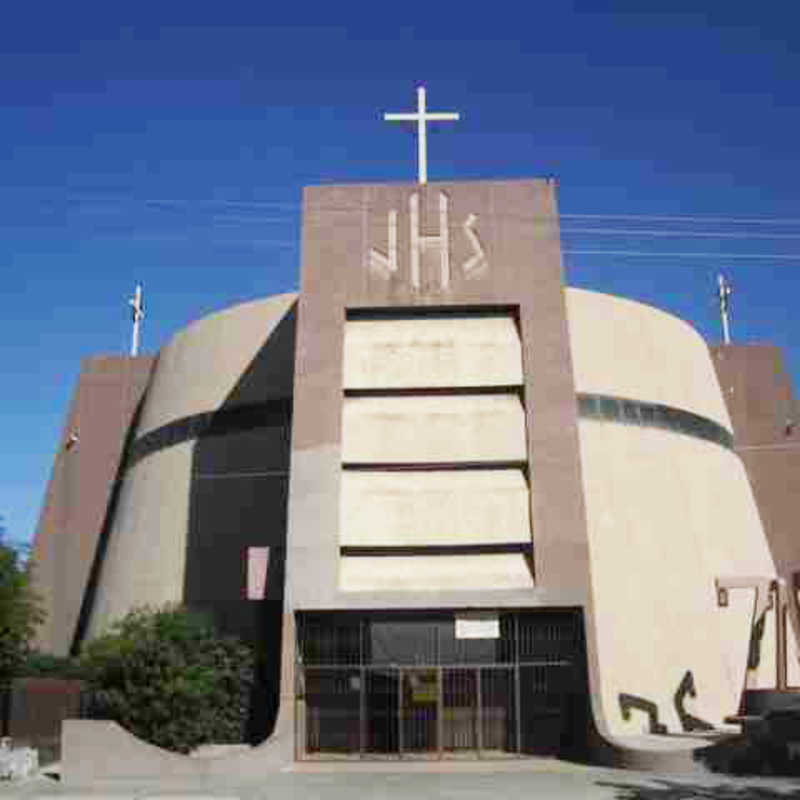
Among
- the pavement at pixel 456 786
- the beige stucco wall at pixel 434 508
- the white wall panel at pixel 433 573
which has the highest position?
the beige stucco wall at pixel 434 508

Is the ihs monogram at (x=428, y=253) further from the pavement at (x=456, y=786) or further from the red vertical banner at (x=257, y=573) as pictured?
the pavement at (x=456, y=786)

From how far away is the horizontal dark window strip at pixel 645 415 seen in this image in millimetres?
37688

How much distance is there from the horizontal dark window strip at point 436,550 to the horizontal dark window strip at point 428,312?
659cm

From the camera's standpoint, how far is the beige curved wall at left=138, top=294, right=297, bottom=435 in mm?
40844

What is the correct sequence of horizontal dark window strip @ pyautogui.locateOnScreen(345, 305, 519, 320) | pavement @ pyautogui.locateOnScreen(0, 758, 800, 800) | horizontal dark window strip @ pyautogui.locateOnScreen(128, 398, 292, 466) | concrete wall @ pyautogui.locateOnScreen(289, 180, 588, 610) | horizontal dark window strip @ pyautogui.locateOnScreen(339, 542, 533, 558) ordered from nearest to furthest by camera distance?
pavement @ pyautogui.locateOnScreen(0, 758, 800, 800)
concrete wall @ pyautogui.locateOnScreen(289, 180, 588, 610)
horizontal dark window strip @ pyautogui.locateOnScreen(339, 542, 533, 558)
horizontal dark window strip @ pyautogui.locateOnScreen(345, 305, 519, 320)
horizontal dark window strip @ pyautogui.locateOnScreen(128, 398, 292, 466)

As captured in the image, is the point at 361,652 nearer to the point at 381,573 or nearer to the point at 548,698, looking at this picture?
the point at 381,573

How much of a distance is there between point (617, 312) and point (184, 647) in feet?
58.7

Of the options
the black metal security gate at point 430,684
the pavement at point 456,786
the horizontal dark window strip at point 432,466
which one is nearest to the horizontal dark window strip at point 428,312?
the horizontal dark window strip at point 432,466

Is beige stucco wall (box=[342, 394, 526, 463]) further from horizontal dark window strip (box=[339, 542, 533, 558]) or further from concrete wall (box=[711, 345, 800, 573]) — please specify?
concrete wall (box=[711, 345, 800, 573])

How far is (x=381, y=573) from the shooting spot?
31.3 m

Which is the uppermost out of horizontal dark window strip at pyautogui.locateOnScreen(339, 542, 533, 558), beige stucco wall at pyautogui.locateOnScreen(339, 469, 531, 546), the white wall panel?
beige stucco wall at pyautogui.locateOnScreen(339, 469, 531, 546)

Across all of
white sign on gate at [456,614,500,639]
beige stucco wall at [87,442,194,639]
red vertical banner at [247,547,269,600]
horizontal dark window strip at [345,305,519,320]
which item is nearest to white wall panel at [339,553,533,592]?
white sign on gate at [456,614,500,639]

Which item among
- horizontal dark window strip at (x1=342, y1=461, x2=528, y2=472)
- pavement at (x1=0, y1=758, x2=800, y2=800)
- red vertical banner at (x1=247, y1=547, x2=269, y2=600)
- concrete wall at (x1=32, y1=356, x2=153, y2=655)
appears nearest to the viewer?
pavement at (x1=0, y1=758, x2=800, y2=800)

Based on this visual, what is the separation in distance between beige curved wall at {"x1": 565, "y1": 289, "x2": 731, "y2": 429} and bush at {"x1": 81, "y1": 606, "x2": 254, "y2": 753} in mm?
13719
